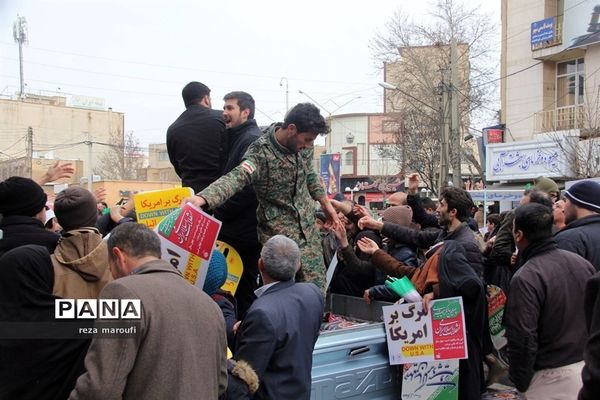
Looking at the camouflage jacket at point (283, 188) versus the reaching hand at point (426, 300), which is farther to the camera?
the reaching hand at point (426, 300)

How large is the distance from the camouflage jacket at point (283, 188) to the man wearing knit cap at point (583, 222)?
2028 mm

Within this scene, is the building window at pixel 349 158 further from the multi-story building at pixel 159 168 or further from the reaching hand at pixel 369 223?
the reaching hand at pixel 369 223

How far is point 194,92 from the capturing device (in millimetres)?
4469

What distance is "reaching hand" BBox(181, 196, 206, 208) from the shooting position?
3.29 m

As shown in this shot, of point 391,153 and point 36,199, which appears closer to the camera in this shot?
point 36,199

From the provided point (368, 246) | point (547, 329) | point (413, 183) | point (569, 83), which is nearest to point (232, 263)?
point (368, 246)

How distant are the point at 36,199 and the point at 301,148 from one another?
1697 millimetres

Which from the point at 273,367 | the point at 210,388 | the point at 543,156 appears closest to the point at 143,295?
the point at 210,388

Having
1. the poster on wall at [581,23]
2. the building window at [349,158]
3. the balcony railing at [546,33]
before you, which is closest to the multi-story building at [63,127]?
the building window at [349,158]

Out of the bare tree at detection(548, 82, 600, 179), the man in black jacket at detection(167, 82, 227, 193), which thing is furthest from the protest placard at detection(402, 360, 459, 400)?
the bare tree at detection(548, 82, 600, 179)

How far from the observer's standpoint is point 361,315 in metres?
5.35

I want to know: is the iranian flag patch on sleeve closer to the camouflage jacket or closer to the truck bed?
the camouflage jacket

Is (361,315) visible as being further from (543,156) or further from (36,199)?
(543,156)

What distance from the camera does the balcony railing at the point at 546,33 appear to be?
24203mm
